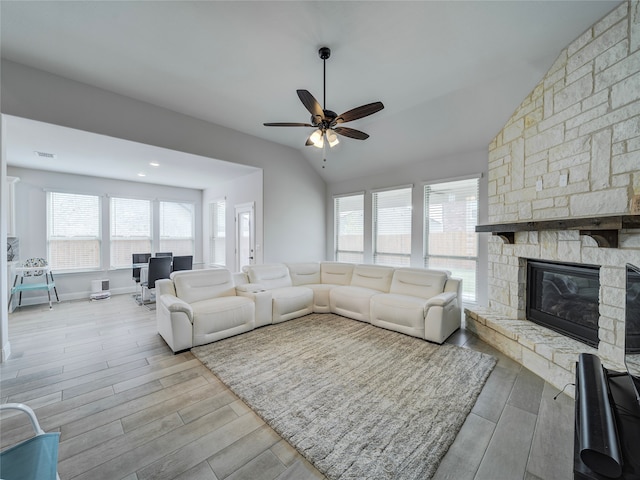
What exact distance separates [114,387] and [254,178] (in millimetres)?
4042

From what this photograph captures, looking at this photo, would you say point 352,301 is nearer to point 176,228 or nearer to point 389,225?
point 389,225

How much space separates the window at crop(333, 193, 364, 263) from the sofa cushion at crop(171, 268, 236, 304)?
299cm

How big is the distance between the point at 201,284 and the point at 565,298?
454cm

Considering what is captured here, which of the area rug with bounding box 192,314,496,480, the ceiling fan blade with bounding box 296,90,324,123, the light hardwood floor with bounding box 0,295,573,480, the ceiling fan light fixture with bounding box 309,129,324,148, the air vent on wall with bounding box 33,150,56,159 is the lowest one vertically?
the light hardwood floor with bounding box 0,295,573,480

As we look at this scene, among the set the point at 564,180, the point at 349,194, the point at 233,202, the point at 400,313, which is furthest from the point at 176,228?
the point at 564,180

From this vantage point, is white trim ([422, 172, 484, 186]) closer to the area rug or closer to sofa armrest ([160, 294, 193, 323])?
the area rug

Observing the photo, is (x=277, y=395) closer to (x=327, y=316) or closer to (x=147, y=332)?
(x=327, y=316)

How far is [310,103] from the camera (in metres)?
2.36

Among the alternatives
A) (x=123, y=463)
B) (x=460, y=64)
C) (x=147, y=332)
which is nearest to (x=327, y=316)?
(x=147, y=332)

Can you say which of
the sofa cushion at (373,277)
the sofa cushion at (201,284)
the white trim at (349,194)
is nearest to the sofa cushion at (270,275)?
the sofa cushion at (201,284)

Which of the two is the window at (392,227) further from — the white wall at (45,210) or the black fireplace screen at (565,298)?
the white wall at (45,210)

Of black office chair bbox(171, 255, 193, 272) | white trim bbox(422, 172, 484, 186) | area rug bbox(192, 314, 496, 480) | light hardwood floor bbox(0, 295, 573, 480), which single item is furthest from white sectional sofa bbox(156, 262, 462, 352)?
black office chair bbox(171, 255, 193, 272)

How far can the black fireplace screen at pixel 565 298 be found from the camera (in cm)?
254

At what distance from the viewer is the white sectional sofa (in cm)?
321
